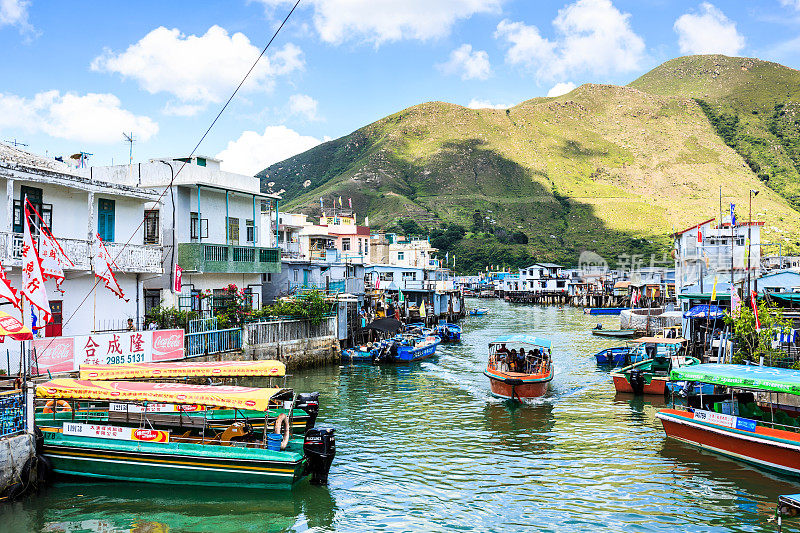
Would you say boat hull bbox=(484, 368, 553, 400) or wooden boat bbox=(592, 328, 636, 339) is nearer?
boat hull bbox=(484, 368, 553, 400)

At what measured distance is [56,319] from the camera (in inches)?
939

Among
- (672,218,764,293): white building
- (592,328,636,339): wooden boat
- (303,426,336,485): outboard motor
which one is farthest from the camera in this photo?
(592,328,636,339): wooden boat

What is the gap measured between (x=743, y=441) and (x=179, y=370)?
16261 millimetres

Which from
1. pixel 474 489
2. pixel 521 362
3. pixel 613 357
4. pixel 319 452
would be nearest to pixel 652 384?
pixel 521 362

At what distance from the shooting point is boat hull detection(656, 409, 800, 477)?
16906mm

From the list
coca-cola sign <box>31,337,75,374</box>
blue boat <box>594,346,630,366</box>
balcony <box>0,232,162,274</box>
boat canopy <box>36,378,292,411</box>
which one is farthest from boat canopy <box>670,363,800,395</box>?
balcony <box>0,232,162,274</box>

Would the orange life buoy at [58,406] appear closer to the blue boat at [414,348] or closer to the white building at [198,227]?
the white building at [198,227]

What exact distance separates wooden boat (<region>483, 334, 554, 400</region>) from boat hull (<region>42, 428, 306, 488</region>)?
14001mm

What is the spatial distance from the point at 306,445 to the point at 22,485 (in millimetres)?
6732

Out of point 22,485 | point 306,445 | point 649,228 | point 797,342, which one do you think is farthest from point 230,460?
point 649,228

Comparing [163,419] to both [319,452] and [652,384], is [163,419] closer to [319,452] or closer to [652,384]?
[319,452]

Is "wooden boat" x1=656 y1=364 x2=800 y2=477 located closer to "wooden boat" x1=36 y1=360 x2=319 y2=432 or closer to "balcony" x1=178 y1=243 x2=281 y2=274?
"wooden boat" x1=36 y1=360 x2=319 y2=432

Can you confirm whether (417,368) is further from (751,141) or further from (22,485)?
(751,141)

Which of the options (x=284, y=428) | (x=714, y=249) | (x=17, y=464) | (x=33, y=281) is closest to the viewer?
(x=17, y=464)
